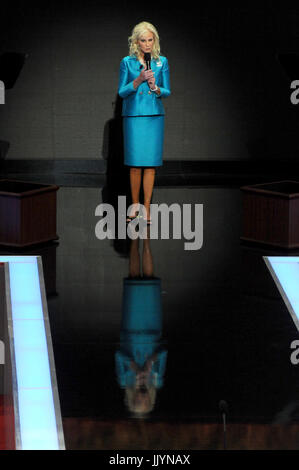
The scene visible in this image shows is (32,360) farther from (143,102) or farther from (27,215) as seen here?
(143,102)

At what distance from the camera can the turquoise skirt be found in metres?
9.12

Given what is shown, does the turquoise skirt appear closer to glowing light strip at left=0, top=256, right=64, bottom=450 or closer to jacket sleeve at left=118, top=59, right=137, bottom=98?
jacket sleeve at left=118, top=59, right=137, bottom=98

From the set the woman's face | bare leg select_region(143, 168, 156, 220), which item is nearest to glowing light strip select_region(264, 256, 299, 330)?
bare leg select_region(143, 168, 156, 220)

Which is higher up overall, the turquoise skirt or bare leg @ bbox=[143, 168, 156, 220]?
the turquoise skirt

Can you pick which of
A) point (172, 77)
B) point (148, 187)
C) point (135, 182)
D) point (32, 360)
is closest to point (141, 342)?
point (32, 360)

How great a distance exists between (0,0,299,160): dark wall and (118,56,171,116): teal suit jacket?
7.46 feet

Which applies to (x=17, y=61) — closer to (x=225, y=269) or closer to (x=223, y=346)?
(x=225, y=269)

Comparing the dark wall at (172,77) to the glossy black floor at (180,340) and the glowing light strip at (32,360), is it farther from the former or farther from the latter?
the glowing light strip at (32,360)

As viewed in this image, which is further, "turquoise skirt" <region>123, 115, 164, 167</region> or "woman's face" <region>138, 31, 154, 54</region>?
"turquoise skirt" <region>123, 115, 164, 167</region>

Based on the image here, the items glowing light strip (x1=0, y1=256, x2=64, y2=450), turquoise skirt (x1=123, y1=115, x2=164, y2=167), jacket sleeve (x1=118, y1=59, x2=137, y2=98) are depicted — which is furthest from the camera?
turquoise skirt (x1=123, y1=115, x2=164, y2=167)

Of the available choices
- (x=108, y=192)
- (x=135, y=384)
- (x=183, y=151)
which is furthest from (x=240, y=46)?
(x=135, y=384)

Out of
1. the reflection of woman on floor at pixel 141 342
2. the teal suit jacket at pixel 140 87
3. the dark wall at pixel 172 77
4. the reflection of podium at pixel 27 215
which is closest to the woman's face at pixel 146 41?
the teal suit jacket at pixel 140 87

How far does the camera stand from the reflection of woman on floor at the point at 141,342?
561cm

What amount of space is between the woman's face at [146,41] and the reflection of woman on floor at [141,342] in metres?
1.71
